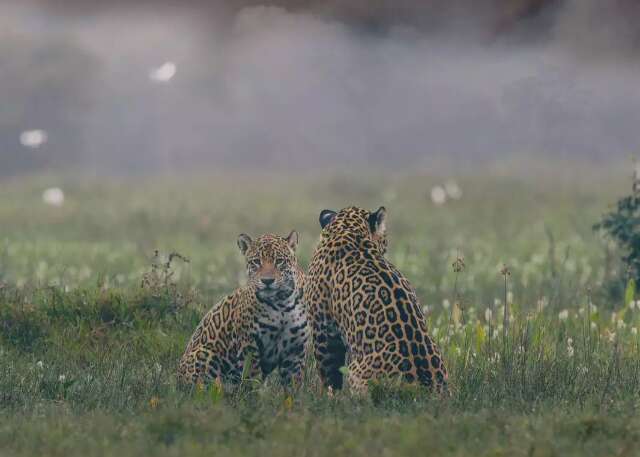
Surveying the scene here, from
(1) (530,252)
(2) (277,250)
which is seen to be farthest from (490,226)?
(2) (277,250)

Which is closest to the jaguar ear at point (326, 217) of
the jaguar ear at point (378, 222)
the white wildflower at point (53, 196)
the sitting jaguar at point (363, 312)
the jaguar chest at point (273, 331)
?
the sitting jaguar at point (363, 312)

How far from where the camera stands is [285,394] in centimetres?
841

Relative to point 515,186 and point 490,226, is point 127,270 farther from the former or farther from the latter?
point 515,186

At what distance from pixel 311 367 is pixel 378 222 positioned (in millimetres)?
1464

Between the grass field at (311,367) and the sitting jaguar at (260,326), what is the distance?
0.99ft

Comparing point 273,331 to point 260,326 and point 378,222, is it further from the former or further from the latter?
point 378,222

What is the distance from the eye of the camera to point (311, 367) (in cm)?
995

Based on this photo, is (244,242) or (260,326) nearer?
(260,326)

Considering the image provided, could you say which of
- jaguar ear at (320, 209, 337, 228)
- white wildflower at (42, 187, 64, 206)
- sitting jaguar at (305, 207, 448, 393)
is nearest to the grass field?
sitting jaguar at (305, 207, 448, 393)

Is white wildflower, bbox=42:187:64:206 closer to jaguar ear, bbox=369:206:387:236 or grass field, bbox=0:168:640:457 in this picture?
grass field, bbox=0:168:640:457

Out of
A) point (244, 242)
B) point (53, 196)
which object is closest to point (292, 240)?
point (244, 242)

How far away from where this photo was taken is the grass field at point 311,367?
22.9 feet

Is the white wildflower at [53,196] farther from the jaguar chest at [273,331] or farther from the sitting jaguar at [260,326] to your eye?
the jaguar chest at [273,331]

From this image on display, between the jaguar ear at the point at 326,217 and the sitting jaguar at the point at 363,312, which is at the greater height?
the jaguar ear at the point at 326,217
